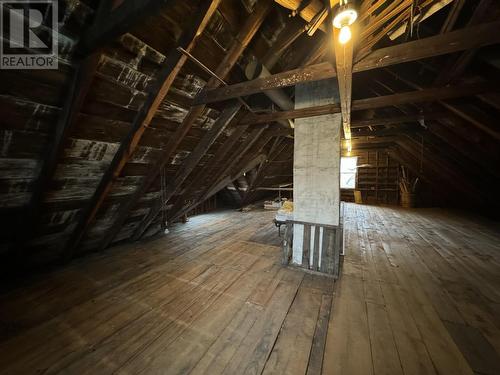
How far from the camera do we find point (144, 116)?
2289mm

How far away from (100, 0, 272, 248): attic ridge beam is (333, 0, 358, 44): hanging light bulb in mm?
1011

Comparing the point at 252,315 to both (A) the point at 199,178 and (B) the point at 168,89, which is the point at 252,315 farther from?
(A) the point at 199,178

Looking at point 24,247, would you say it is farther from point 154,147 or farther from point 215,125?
point 215,125

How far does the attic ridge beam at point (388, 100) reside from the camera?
2.44 m

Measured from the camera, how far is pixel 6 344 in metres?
1.81

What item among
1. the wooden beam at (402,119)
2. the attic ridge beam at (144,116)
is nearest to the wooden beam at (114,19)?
the attic ridge beam at (144,116)

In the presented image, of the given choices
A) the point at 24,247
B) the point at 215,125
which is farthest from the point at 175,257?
the point at 215,125

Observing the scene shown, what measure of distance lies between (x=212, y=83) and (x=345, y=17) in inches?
69.0

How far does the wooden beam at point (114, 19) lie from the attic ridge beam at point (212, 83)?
1.15 meters

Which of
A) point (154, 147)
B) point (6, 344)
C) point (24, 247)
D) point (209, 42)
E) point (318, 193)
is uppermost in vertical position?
point (209, 42)

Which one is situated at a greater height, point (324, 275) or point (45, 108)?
point (45, 108)

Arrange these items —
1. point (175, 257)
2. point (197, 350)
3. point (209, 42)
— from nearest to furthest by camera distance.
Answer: point (197, 350) → point (209, 42) → point (175, 257)

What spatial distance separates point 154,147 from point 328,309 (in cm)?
315

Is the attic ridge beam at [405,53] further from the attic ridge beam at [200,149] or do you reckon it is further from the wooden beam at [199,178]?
the wooden beam at [199,178]
